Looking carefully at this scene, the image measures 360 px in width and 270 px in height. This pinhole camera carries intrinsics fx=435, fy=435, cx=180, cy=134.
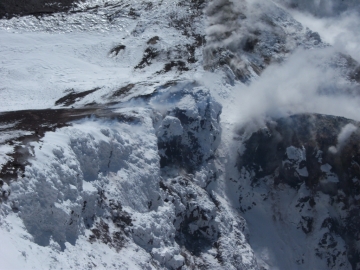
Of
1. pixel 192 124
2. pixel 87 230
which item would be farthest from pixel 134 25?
pixel 87 230

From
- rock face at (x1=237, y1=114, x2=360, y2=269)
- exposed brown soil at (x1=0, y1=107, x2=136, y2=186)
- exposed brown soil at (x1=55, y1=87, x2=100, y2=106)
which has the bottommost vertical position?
rock face at (x1=237, y1=114, x2=360, y2=269)

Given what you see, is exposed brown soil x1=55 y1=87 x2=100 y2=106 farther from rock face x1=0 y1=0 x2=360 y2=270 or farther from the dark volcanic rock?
the dark volcanic rock

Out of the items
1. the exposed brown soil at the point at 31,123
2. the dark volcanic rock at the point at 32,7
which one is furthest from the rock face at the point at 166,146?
the dark volcanic rock at the point at 32,7

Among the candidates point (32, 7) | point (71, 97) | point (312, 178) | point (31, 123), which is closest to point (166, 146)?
point (71, 97)

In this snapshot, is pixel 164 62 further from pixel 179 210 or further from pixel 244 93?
pixel 179 210

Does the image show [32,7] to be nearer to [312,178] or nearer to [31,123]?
[31,123]

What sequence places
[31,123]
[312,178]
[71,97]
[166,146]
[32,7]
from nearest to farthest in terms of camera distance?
1. [31,123]
2. [166,146]
3. [71,97]
4. [312,178]
5. [32,7]

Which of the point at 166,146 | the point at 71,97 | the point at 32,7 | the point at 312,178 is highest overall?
the point at 32,7

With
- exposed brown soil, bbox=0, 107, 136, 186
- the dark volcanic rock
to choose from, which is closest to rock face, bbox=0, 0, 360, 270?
exposed brown soil, bbox=0, 107, 136, 186

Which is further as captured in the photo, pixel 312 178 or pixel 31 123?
pixel 312 178
